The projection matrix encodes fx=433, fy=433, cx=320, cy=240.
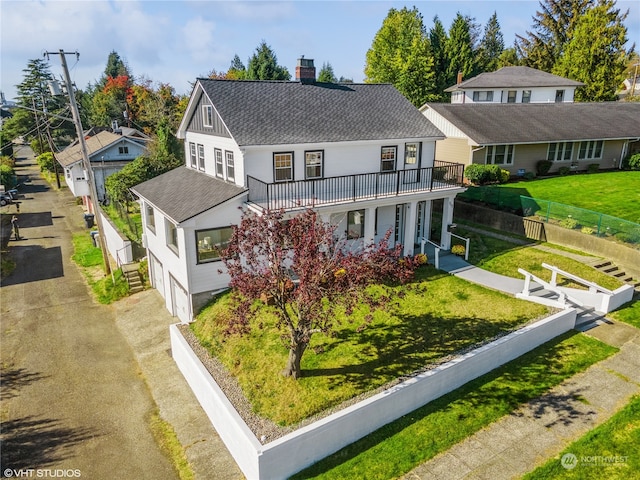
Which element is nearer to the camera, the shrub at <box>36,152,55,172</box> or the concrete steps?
the concrete steps

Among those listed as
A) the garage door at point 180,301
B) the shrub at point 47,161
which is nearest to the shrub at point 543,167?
the garage door at point 180,301

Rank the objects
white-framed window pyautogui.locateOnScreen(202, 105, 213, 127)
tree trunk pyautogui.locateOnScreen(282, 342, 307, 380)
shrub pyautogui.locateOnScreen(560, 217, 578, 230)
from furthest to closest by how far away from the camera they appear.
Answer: shrub pyautogui.locateOnScreen(560, 217, 578, 230), white-framed window pyautogui.locateOnScreen(202, 105, 213, 127), tree trunk pyautogui.locateOnScreen(282, 342, 307, 380)

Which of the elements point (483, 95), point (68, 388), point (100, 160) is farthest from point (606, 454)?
point (100, 160)

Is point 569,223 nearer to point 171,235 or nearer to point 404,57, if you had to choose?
point 171,235

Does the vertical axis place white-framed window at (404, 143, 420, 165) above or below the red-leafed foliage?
above

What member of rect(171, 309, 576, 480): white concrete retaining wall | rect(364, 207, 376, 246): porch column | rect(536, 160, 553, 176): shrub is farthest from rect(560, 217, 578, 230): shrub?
rect(536, 160, 553, 176): shrub

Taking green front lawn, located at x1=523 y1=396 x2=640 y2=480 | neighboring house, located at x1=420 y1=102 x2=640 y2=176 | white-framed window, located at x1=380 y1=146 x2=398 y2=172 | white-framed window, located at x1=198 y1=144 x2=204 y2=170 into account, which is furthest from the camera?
neighboring house, located at x1=420 y1=102 x2=640 y2=176

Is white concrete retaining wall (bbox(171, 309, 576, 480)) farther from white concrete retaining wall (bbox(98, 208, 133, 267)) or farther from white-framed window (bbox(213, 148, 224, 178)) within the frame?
white concrete retaining wall (bbox(98, 208, 133, 267))
